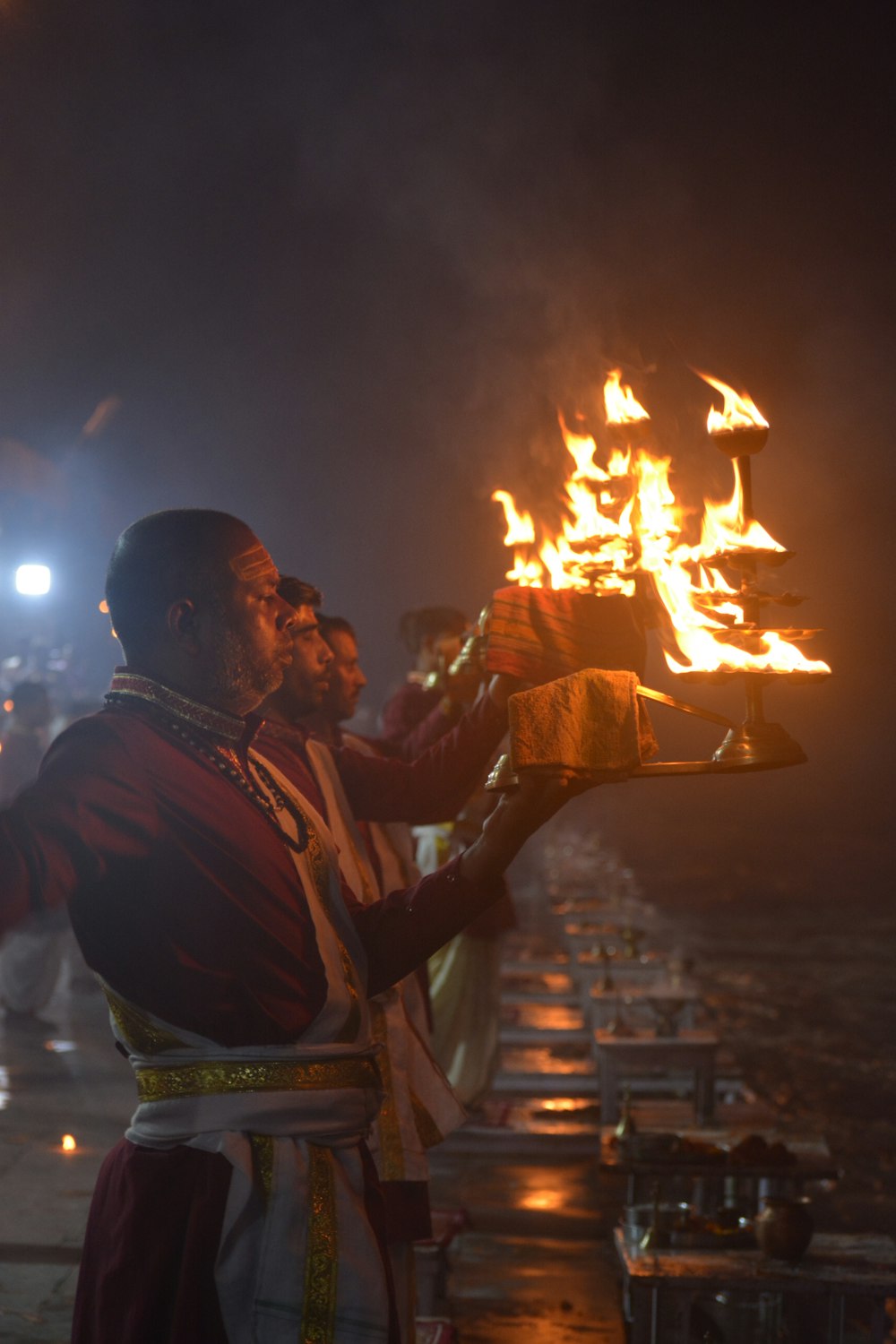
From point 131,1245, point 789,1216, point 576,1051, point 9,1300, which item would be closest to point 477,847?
point 131,1245

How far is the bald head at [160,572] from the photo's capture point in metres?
2.44

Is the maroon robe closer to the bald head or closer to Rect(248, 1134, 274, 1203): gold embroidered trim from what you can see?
Rect(248, 1134, 274, 1203): gold embroidered trim

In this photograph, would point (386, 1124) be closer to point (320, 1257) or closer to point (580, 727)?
point (320, 1257)

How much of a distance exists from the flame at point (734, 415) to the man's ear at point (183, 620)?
0.96 m

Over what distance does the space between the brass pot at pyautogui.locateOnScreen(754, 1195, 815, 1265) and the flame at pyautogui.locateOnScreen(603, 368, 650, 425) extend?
2651mm

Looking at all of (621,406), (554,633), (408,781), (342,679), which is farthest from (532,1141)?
(621,406)

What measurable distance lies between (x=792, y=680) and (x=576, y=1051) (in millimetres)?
8552

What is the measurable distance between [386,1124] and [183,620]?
1.37m

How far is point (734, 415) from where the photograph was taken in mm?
2469

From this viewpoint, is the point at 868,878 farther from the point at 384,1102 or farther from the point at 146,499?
the point at 384,1102

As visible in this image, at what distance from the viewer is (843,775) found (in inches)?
3556

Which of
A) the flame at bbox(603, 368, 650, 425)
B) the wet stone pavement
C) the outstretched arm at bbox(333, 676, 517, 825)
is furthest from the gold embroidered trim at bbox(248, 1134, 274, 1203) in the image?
the wet stone pavement

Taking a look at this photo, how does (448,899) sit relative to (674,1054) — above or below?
below

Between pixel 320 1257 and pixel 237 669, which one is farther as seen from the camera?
pixel 237 669
